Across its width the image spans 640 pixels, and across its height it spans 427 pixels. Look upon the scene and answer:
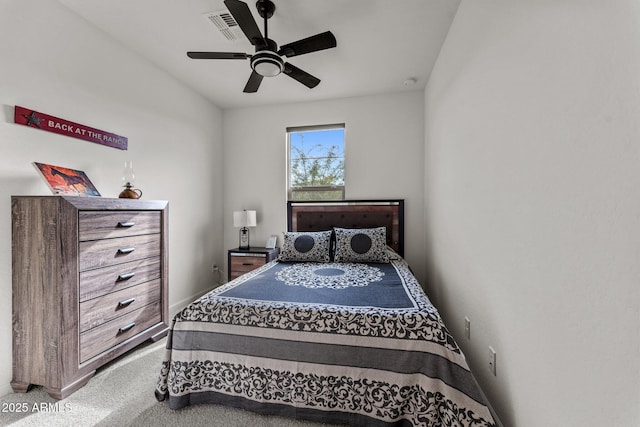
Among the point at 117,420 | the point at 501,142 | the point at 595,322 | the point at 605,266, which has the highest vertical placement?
the point at 501,142

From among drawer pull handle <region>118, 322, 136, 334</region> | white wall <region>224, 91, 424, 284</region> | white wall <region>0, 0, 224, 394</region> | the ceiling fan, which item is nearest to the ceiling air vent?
the ceiling fan

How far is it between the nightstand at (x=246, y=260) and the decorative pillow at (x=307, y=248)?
390 millimetres

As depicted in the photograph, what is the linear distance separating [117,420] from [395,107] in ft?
13.0

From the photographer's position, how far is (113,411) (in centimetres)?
159

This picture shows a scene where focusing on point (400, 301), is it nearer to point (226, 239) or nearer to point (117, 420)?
point (117, 420)

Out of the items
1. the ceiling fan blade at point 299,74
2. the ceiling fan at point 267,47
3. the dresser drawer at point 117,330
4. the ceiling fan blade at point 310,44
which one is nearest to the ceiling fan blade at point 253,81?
the ceiling fan at point 267,47

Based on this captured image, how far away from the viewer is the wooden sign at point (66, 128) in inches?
70.4

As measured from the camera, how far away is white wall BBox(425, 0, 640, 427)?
666 mm

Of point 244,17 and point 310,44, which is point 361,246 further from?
point 244,17

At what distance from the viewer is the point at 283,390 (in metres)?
1.52

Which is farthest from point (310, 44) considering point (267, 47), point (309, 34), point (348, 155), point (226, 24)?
point (348, 155)

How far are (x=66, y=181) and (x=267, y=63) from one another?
1.70 meters

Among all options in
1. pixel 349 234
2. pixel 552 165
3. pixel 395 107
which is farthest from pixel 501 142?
pixel 395 107

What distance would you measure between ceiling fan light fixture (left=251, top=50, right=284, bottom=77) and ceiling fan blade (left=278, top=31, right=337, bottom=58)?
62 millimetres
